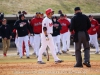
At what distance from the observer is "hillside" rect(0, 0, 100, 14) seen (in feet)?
115

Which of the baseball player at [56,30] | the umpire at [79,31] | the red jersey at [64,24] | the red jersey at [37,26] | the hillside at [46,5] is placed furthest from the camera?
the hillside at [46,5]

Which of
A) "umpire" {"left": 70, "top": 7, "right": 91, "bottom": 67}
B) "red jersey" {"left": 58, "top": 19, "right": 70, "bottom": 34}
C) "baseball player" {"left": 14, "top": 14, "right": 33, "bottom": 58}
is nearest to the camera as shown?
"umpire" {"left": 70, "top": 7, "right": 91, "bottom": 67}

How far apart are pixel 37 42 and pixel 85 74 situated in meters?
7.49

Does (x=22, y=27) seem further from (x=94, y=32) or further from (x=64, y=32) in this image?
(x=94, y=32)

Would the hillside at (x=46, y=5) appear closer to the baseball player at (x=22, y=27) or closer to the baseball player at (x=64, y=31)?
the baseball player at (x=64, y=31)

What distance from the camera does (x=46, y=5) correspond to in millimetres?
36125

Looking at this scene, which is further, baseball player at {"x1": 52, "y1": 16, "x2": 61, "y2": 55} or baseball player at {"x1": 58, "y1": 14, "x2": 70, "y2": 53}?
baseball player at {"x1": 58, "y1": 14, "x2": 70, "y2": 53}

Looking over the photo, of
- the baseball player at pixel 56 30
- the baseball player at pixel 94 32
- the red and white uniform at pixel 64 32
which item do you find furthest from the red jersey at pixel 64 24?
the baseball player at pixel 94 32

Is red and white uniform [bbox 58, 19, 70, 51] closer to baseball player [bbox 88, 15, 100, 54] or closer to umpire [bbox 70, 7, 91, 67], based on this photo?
baseball player [bbox 88, 15, 100, 54]

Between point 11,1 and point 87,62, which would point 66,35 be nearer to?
point 87,62

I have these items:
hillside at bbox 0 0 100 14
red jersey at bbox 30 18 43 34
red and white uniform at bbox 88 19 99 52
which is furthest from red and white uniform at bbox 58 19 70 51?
hillside at bbox 0 0 100 14

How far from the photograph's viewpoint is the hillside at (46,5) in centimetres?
3497

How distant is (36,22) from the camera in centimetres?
1806

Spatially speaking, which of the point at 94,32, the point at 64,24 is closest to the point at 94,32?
the point at 94,32
